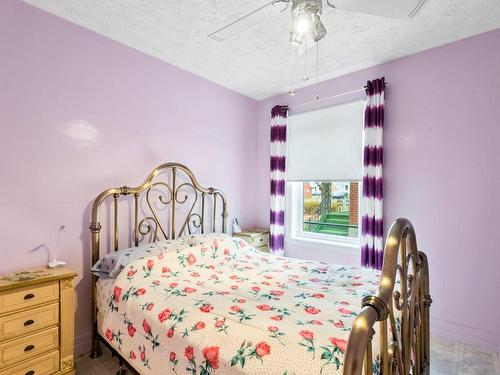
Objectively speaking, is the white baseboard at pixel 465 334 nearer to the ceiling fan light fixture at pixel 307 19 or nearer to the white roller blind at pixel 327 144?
the white roller blind at pixel 327 144

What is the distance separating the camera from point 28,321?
169 cm

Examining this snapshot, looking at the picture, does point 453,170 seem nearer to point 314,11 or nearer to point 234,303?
point 314,11

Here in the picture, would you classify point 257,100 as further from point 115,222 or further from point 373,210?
point 115,222

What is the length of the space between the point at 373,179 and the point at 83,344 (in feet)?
9.92

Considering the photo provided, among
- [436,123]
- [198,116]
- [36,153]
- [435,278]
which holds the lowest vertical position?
[435,278]

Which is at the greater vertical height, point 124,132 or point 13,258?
point 124,132

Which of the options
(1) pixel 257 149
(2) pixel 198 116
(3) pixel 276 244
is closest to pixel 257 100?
(1) pixel 257 149

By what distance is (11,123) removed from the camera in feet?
6.25

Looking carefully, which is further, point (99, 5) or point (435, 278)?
point (435, 278)

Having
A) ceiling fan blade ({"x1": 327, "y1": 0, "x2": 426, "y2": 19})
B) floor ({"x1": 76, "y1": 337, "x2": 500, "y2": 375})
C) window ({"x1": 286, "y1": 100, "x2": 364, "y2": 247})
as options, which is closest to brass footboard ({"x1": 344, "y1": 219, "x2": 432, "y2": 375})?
floor ({"x1": 76, "y1": 337, "x2": 500, "y2": 375})

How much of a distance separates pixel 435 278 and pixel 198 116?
2927mm

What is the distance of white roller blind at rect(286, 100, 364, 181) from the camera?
9.98 feet

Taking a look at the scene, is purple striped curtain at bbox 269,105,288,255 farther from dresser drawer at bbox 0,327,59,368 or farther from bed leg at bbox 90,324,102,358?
dresser drawer at bbox 0,327,59,368

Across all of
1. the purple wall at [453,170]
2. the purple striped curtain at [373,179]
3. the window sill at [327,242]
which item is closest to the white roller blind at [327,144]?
the purple striped curtain at [373,179]
